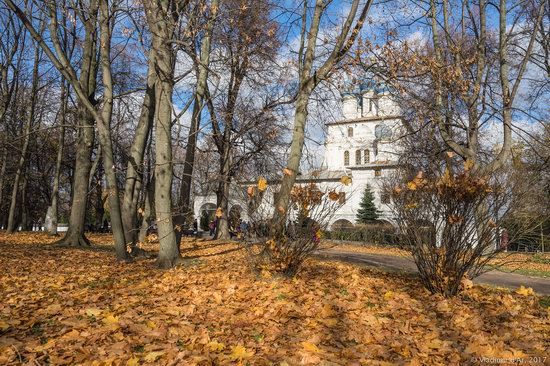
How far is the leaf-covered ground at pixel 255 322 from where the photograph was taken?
138 inches

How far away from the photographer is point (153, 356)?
3416mm

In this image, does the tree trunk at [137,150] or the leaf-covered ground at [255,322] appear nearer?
the leaf-covered ground at [255,322]

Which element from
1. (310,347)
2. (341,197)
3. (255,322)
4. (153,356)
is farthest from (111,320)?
(341,197)

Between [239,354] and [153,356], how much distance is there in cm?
69

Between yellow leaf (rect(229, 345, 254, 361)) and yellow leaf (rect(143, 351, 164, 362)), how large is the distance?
58cm

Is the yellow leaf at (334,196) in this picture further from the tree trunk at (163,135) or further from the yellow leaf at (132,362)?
the yellow leaf at (132,362)

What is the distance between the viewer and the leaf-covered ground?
3.50 metres

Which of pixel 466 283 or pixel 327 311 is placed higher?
pixel 466 283

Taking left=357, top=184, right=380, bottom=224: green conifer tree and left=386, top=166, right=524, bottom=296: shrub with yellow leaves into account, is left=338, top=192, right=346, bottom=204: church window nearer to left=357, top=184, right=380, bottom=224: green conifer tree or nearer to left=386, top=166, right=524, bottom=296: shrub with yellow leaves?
left=386, top=166, right=524, bottom=296: shrub with yellow leaves

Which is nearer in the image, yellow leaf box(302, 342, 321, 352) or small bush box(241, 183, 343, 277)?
yellow leaf box(302, 342, 321, 352)

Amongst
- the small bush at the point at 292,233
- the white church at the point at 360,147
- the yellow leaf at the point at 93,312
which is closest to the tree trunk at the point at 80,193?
the white church at the point at 360,147

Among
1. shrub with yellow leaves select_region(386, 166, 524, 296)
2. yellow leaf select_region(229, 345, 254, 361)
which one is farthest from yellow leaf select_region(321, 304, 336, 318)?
shrub with yellow leaves select_region(386, 166, 524, 296)

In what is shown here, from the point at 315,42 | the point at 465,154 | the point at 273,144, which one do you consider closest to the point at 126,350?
the point at 315,42

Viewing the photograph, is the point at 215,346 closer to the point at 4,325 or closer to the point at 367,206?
the point at 4,325
